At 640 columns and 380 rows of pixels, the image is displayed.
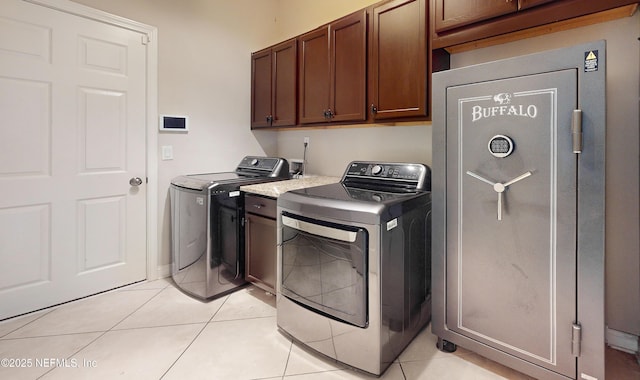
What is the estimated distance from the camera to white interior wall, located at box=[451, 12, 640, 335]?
5.41 feet

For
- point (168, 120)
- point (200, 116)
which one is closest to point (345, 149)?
point (200, 116)

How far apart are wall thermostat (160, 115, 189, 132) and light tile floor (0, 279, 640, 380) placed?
1.45 m

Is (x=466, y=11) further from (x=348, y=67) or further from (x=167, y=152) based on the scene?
(x=167, y=152)

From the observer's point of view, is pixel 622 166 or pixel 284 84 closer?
pixel 622 166

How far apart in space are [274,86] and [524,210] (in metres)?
2.36

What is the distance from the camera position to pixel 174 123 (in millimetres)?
2777

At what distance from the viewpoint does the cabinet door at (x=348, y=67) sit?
2.28m

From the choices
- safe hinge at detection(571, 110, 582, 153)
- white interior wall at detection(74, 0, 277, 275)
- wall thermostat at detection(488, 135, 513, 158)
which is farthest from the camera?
white interior wall at detection(74, 0, 277, 275)

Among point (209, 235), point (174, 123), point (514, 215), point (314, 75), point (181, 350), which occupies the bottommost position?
point (181, 350)

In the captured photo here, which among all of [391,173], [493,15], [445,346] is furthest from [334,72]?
[445,346]

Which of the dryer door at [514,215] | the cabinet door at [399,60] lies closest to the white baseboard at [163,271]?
the cabinet door at [399,60]

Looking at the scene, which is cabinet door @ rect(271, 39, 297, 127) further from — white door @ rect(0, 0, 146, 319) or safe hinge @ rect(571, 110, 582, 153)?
safe hinge @ rect(571, 110, 582, 153)

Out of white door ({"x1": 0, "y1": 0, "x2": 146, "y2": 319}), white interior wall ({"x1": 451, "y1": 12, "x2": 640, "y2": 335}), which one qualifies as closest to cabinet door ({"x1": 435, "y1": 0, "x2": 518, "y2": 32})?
white interior wall ({"x1": 451, "y1": 12, "x2": 640, "y2": 335})

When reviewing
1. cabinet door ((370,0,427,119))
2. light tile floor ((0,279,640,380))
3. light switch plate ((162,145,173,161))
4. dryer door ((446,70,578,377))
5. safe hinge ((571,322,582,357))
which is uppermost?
cabinet door ((370,0,427,119))
